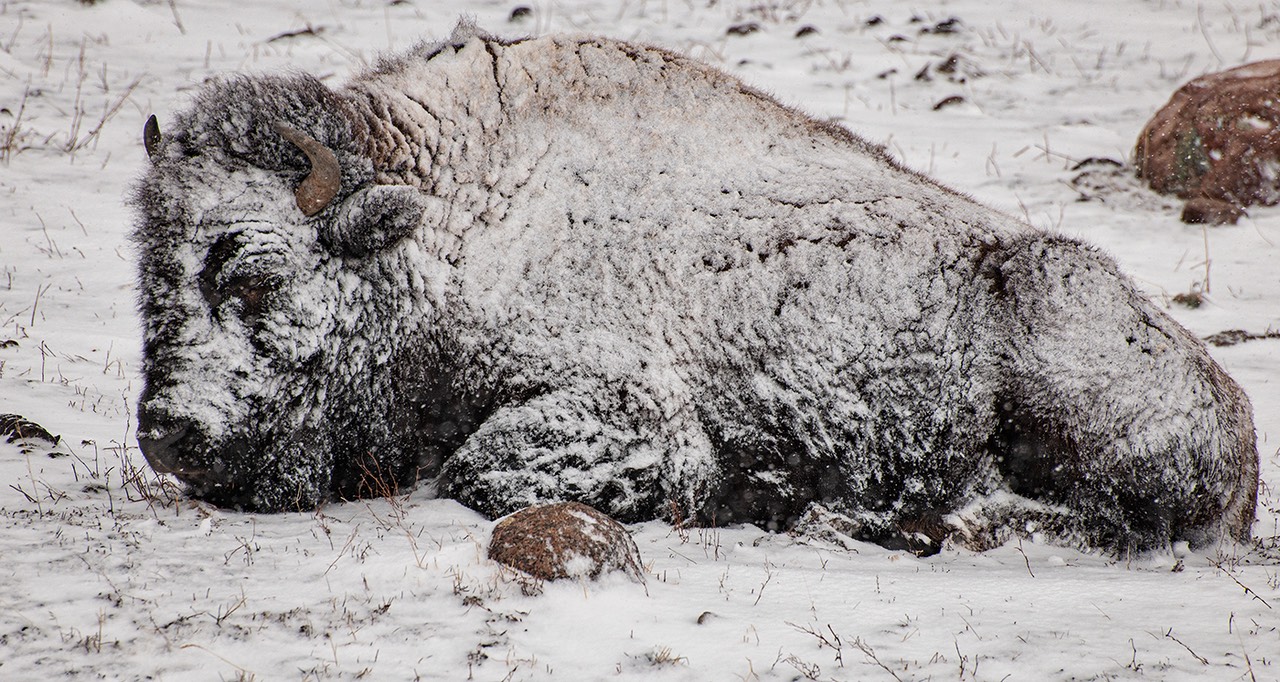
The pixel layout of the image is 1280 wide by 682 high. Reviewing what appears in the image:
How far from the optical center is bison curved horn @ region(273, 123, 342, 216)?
379 centimetres

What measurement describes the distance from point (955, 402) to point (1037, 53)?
9180mm

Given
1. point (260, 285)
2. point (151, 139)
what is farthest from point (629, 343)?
point (151, 139)

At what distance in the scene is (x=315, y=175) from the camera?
12.8 feet

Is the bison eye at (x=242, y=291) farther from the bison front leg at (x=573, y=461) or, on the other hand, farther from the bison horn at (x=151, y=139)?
the bison front leg at (x=573, y=461)

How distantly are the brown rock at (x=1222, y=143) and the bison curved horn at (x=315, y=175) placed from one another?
6.93 metres

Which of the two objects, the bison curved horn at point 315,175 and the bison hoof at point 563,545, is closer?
the bison hoof at point 563,545

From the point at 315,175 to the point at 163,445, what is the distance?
3.83ft

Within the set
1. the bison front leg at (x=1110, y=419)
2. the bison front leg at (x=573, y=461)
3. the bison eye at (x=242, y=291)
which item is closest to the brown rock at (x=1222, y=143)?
the bison front leg at (x=1110, y=419)

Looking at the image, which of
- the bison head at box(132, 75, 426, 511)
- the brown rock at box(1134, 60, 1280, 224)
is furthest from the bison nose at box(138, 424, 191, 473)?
the brown rock at box(1134, 60, 1280, 224)

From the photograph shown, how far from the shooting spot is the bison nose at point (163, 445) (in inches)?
144

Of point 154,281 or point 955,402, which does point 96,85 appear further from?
point 955,402

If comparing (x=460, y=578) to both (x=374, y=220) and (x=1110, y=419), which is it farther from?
(x=1110, y=419)

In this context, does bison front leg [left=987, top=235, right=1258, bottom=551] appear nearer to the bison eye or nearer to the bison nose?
the bison eye

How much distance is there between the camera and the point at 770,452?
4.11 m
